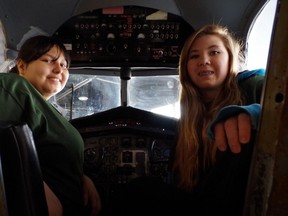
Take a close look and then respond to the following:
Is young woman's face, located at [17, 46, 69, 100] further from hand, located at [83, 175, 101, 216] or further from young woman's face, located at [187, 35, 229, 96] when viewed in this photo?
young woman's face, located at [187, 35, 229, 96]

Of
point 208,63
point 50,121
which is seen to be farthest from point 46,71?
point 208,63

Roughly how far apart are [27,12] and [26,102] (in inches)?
50.1

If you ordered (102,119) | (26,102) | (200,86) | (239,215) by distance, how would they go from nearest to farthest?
1. (239,215)
2. (26,102)
3. (200,86)
4. (102,119)

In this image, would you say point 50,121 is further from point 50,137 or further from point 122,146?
point 122,146

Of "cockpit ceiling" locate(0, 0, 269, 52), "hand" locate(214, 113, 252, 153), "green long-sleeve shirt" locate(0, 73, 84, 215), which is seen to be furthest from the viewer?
"cockpit ceiling" locate(0, 0, 269, 52)

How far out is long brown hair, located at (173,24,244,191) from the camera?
1340mm

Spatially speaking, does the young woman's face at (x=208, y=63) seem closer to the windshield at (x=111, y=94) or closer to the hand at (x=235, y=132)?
the hand at (x=235, y=132)

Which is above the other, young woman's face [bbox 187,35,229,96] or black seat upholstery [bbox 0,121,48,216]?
young woman's face [bbox 187,35,229,96]

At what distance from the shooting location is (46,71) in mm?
1522

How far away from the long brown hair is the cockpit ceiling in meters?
0.68

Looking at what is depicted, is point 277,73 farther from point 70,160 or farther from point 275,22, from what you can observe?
point 70,160

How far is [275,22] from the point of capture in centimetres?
53

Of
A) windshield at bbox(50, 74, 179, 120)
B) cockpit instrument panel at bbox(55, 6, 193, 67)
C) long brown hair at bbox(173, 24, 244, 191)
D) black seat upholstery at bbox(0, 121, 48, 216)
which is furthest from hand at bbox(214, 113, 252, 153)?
windshield at bbox(50, 74, 179, 120)

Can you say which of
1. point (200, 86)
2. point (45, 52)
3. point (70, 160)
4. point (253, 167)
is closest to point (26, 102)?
point (70, 160)
